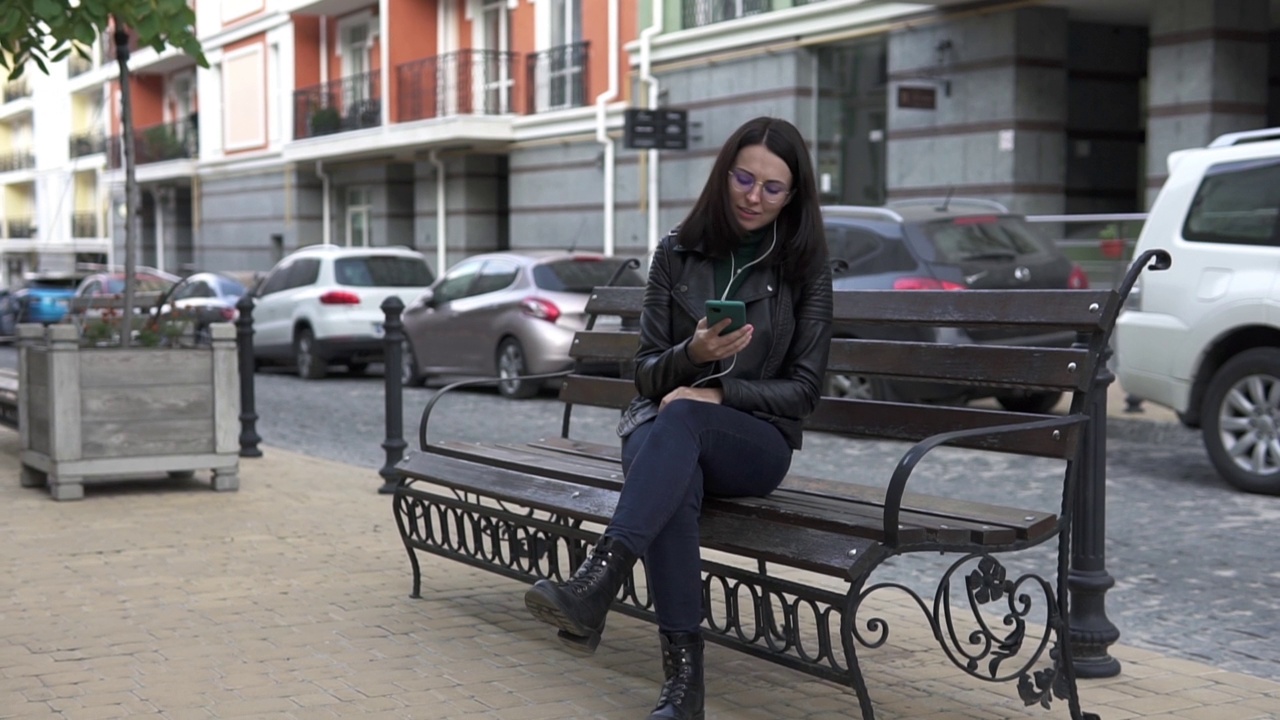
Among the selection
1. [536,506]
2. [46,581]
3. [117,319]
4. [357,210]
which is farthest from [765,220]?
[357,210]

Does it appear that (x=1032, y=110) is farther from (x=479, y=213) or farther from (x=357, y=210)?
(x=357, y=210)

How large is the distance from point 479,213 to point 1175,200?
2130 centimetres

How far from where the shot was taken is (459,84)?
96.9ft

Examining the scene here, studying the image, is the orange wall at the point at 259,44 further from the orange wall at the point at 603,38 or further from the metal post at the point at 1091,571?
the metal post at the point at 1091,571

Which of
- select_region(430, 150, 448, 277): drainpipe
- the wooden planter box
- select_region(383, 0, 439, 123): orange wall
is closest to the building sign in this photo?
select_region(430, 150, 448, 277): drainpipe

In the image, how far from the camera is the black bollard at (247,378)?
1085 cm

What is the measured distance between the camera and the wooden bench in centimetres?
407

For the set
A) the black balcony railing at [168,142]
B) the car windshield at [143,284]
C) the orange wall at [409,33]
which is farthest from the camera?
the black balcony railing at [168,142]

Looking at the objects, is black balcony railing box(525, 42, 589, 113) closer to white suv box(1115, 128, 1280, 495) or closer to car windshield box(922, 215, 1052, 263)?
car windshield box(922, 215, 1052, 263)

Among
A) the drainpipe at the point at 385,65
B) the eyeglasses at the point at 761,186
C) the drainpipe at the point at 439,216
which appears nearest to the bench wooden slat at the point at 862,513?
the eyeglasses at the point at 761,186

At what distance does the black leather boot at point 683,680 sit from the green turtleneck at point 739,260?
41.0 inches

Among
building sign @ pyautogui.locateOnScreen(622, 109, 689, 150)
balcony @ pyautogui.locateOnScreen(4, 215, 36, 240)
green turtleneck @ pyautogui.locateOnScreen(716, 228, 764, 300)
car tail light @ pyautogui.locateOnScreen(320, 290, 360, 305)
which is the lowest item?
car tail light @ pyautogui.locateOnScreen(320, 290, 360, 305)

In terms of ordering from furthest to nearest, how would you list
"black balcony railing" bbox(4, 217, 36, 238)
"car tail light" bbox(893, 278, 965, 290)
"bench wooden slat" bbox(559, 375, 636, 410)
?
"black balcony railing" bbox(4, 217, 36, 238), "car tail light" bbox(893, 278, 965, 290), "bench wooden slat" bbox(559, 375, 636, 410)

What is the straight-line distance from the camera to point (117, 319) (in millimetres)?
9617
